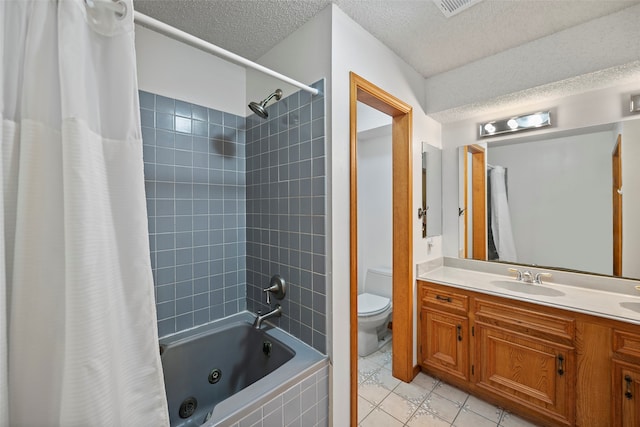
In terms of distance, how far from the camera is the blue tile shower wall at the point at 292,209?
140 centimetres

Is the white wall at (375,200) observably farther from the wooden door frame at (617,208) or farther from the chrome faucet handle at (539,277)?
the wooden door frame at (617,208)

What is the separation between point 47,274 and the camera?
597 millimetres

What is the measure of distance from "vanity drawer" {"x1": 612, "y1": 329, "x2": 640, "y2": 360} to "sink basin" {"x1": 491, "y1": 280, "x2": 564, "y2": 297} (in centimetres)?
38

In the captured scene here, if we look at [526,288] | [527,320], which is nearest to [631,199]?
[526,288]

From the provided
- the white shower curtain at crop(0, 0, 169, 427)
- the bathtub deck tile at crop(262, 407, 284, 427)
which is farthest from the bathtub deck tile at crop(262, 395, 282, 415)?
the white shower curtain at crop(0, 0, 169, 427)

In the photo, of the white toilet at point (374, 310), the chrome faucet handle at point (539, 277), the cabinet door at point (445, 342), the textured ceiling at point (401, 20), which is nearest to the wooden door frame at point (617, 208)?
the chrome faucet handle at point (539, 277)

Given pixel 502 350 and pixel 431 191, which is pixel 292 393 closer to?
pixel 502 350

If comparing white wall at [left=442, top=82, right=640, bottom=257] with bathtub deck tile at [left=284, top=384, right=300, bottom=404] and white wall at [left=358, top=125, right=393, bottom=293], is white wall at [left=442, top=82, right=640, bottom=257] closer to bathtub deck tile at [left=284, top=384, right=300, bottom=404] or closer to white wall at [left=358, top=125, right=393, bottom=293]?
white wall at [left=358, top=125, right=393, bottom=293]

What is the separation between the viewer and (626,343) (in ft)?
4.26

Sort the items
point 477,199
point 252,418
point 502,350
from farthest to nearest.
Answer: point 477,199 < point 502,350 < point 252,418

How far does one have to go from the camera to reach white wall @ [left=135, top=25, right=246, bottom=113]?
154cm

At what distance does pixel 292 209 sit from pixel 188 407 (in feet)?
4.37

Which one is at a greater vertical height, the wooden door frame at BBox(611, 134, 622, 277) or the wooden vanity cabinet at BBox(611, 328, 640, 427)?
the wooden door frame at BBox(611, 134, 622, 277)

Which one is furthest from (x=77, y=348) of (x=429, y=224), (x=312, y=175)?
(x=429, y=224)
